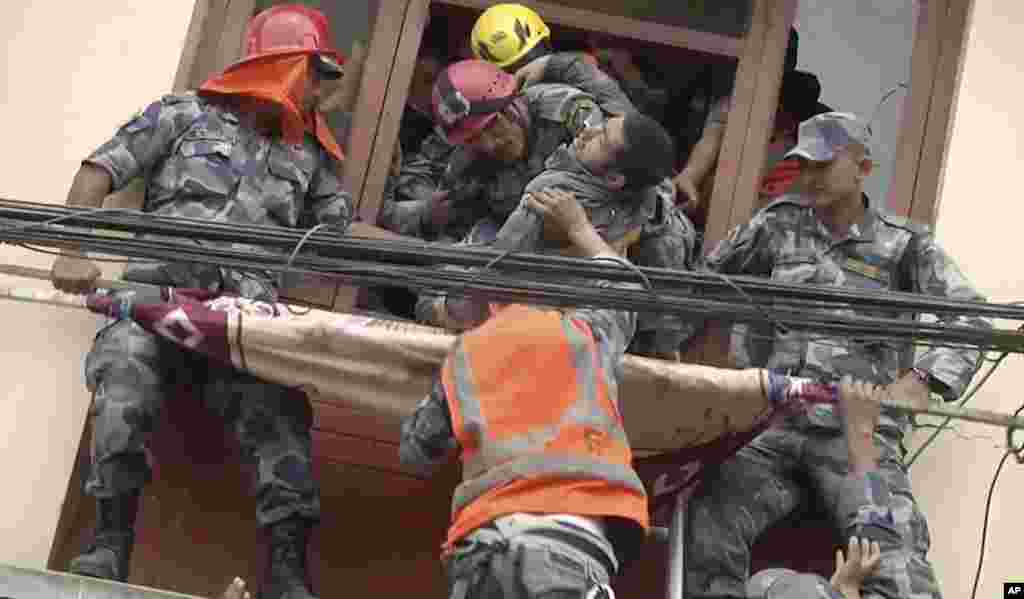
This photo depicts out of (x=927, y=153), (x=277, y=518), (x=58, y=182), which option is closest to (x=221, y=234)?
(x=277, y=518)

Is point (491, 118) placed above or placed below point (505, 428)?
above

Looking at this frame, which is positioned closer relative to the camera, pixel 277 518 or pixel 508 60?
pixel 277 518

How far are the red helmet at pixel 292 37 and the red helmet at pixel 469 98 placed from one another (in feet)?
1.16

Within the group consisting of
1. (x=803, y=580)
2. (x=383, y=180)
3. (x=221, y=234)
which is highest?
(x=383, y=180)

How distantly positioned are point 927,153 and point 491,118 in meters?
1.44

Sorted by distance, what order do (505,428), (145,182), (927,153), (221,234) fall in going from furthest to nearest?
(927,153) < (145,182) < (221,234) < (505,428)

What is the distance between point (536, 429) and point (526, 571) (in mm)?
366

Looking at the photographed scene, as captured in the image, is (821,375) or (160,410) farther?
(821,375)

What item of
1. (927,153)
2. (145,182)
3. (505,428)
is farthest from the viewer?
(927,153)

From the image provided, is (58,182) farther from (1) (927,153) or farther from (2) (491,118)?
(1) (927,153)

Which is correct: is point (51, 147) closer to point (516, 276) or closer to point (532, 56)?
point (532, 56)

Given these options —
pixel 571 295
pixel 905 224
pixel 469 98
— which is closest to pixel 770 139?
pixel 905 224

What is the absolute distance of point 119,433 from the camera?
729cm

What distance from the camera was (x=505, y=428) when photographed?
Result: 645 cm
